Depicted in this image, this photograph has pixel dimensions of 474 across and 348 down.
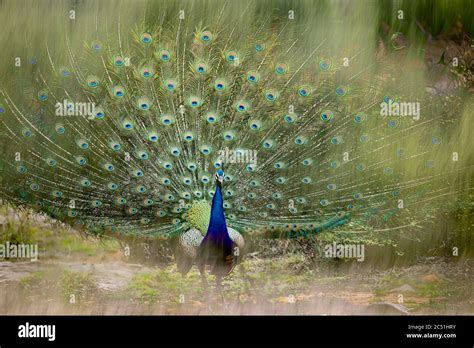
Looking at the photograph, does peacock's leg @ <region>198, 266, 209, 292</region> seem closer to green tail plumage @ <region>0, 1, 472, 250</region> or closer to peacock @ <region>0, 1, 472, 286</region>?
peacock @ <region>0, 1, 472, 286</region>

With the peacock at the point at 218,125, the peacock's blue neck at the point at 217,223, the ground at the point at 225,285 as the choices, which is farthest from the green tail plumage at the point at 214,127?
the ground at the point at 225,285

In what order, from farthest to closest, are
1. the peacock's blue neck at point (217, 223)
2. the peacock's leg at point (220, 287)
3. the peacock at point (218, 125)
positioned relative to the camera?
the peacock's leg at point (220, 287) < the peacock at point (218, 125) < the peacock's blue neck at point (217, 223)

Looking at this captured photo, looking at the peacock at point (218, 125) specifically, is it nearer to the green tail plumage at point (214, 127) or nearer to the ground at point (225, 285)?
the green tail plumage at point (214, 127)

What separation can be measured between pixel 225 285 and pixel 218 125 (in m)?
1.61

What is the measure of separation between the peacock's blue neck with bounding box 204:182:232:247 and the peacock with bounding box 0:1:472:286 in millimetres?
108

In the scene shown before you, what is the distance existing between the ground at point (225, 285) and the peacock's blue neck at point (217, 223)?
2.00ft

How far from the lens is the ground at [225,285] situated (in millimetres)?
5941

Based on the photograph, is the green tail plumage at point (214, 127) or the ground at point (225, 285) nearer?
the green tail plumage at point (214, 127)

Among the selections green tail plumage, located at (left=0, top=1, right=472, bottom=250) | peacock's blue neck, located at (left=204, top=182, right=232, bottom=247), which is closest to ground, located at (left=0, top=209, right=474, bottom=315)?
green tail plumage, located at (left=0, top=1, right=472, bottom=250)

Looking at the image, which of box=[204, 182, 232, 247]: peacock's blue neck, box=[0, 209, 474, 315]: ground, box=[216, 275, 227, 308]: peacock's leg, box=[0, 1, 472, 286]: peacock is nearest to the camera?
box=[204, 182, 232, 247]: peacock's blue neck

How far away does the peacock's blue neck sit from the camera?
5.49 m

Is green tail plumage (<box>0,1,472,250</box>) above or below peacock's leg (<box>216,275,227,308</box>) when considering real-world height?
above

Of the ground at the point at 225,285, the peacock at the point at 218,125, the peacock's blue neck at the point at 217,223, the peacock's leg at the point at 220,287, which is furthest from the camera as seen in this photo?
the ground at the point at 225,285

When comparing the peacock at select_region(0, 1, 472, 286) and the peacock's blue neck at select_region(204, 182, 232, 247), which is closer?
the peacock's blue neck at select_region(204, 182, 232, 247)
